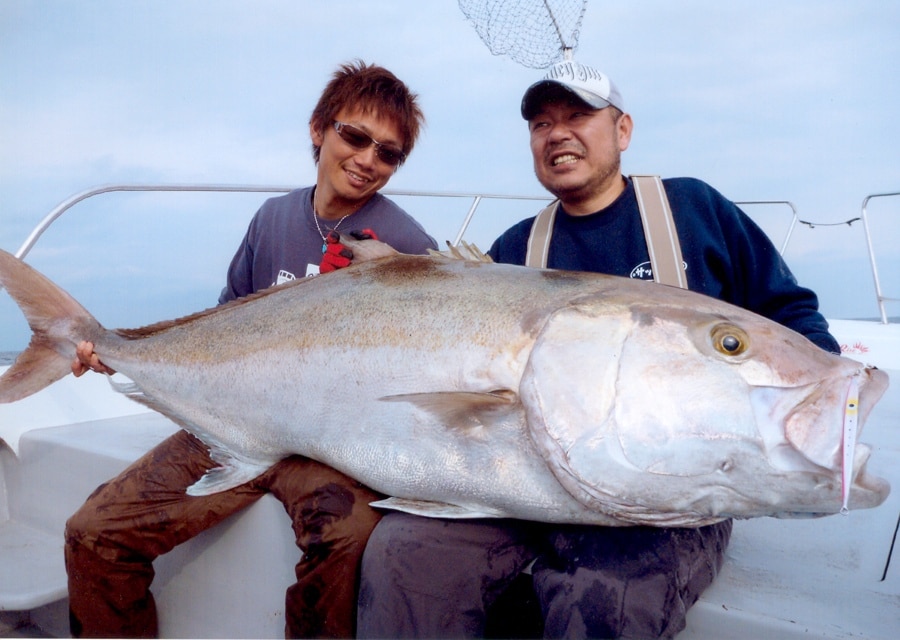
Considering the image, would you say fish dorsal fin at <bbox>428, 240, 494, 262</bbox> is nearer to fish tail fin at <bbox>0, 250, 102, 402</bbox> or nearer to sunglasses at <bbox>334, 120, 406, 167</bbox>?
sunglasses at <bbox>334, 120, 406, 167</bbox>

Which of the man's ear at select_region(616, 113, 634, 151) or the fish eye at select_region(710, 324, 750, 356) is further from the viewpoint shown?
the man's ear at select_region(616, 113, 634, 151)

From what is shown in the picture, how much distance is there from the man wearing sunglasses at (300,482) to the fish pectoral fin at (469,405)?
451 millimetres

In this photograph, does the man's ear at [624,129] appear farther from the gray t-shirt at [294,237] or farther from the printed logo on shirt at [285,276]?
the printed logo on shirt at [285,276]

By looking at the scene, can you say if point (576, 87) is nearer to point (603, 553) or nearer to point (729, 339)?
point (729, 339)

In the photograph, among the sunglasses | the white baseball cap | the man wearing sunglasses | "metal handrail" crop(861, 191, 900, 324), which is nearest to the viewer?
the man wearing sunglasses

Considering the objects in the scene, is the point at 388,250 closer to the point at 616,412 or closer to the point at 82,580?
the point at 616,412

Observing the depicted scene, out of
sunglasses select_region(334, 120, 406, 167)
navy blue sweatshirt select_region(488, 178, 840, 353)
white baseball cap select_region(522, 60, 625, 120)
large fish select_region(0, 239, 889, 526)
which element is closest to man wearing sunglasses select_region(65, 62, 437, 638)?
sunglasses select_region(334, 120, 406, 167)

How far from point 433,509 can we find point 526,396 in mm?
405

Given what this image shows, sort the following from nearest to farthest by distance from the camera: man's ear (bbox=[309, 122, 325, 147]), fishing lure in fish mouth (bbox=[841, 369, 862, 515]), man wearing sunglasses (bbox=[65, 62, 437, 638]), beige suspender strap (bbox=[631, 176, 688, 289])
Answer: fishing lure in fish mouth (bbox=[841, 369, 862, 515]) → man wearing sunglasses (bbox=[65, 62, 437, 638]) → beige suspender strap (bbox=[631, 176, 688, 289]) → man's ear (bbox=[309, 122, 325, 147])

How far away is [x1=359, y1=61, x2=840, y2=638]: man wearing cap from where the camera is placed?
5.00 ft

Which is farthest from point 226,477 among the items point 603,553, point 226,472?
point 603,553

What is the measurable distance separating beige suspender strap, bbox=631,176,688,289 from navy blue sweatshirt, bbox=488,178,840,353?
Answer: 4 centimetres

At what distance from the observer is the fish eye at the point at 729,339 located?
153 centimetres

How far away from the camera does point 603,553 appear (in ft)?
5.31
